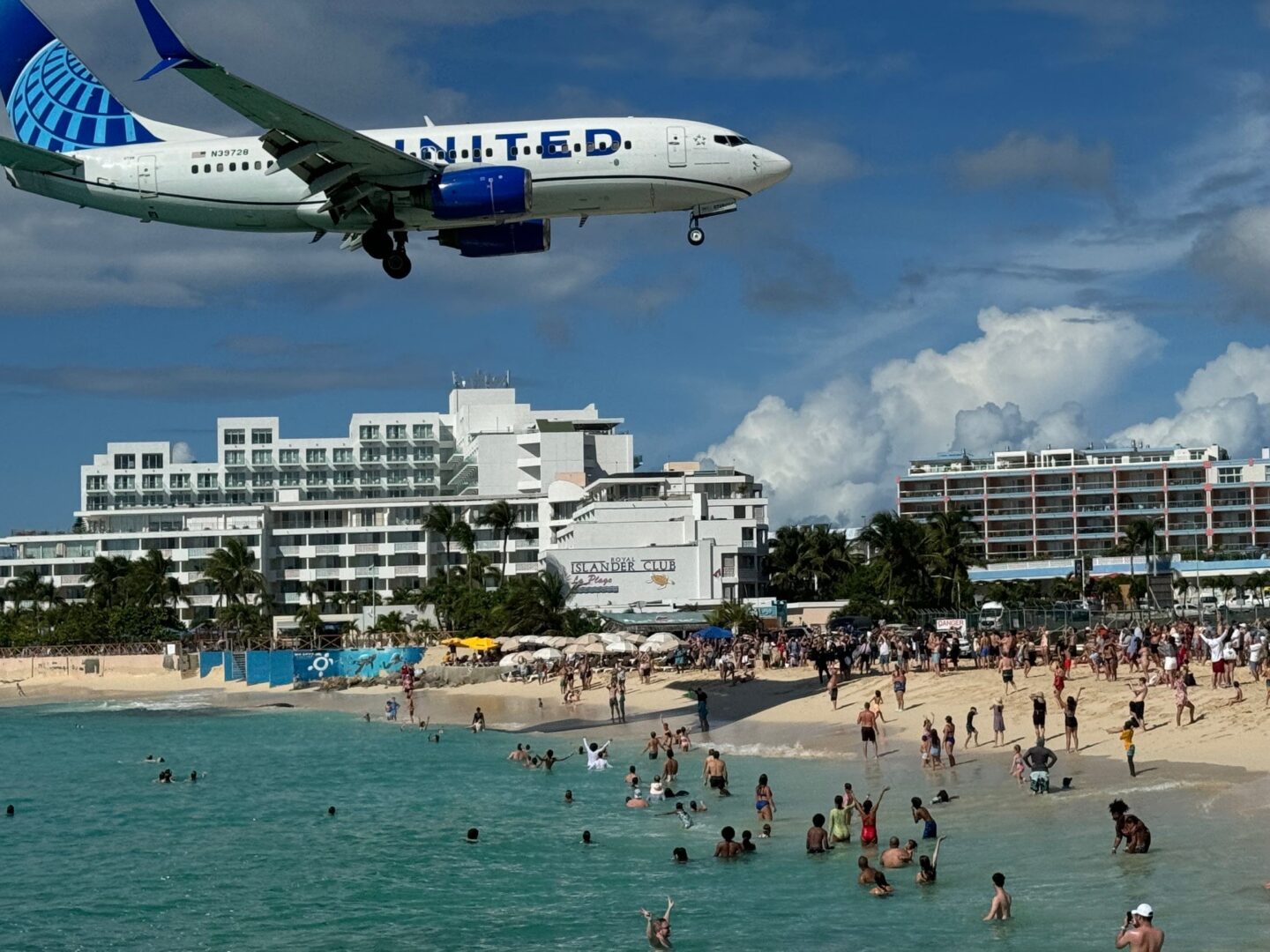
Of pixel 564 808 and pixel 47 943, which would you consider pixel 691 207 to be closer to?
pixel 564 808

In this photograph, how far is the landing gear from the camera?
3838 centimetres

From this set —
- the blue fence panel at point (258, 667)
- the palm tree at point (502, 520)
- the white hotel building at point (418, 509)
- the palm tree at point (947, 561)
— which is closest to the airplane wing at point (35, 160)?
the blue fence panel at point (258, 667)

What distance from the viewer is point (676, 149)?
3822 centimetres

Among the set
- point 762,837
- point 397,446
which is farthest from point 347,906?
point 397,446

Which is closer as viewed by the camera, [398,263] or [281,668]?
[398,263]

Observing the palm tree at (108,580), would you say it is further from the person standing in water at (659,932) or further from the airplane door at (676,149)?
the person standing in water at (659,932)

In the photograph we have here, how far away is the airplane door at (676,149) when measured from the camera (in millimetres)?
38156

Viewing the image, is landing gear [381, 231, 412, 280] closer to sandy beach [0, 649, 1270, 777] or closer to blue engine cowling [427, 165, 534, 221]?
blue engine cowling [427, 165, 534, 221]

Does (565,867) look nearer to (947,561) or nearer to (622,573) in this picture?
(622,573)

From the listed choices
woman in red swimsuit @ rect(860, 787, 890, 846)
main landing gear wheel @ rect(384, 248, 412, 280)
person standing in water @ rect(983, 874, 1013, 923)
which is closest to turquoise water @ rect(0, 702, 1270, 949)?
person standing in water @ rect(983, 874, 1013, 923)

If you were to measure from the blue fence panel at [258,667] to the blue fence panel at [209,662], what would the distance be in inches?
242

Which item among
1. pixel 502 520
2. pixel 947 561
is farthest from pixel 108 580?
pixel 947 561

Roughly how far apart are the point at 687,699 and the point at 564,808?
21264 mm

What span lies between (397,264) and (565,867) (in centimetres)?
1601
